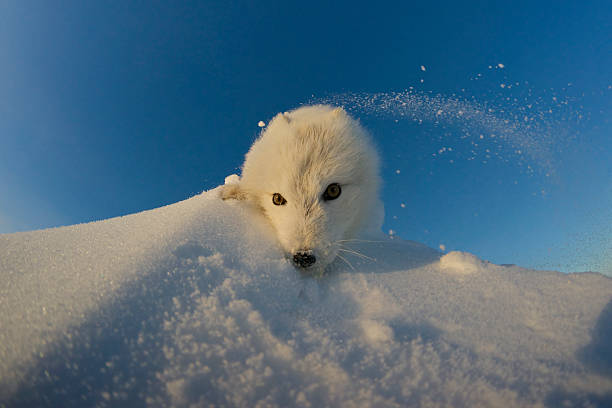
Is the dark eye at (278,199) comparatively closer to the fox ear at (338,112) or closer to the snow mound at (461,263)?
the fox ear at (338,112)

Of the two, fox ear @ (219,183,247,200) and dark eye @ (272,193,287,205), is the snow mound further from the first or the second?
fox ear @ (219,183,247,200)

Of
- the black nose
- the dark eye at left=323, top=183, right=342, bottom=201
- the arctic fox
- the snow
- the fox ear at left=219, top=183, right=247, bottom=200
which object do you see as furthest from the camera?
the fox ear at left=219, top=183, right=247, bottom=200

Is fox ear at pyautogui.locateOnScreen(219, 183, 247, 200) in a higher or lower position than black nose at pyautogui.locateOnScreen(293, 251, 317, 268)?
higher

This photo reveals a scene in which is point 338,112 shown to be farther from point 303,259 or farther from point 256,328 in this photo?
point 256,328

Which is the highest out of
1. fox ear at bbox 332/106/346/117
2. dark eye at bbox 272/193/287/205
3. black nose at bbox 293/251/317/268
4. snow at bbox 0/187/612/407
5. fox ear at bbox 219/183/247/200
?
fox ear at bbox 332/106/346/117

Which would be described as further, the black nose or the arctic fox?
the arctic fox

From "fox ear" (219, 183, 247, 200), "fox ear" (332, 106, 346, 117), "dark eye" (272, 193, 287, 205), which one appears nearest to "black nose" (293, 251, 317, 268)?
"dark eye" (272, 193, 287, 205)

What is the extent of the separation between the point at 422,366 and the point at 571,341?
46.1 inches

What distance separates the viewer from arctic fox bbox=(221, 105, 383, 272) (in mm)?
2668

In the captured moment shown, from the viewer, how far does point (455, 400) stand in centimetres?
138

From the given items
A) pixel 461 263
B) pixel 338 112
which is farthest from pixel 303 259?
pixel 338 112

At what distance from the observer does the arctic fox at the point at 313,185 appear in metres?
2.67

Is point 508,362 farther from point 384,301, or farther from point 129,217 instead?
point 129,217

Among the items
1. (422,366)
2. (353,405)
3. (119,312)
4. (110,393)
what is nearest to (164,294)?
(119,312)
